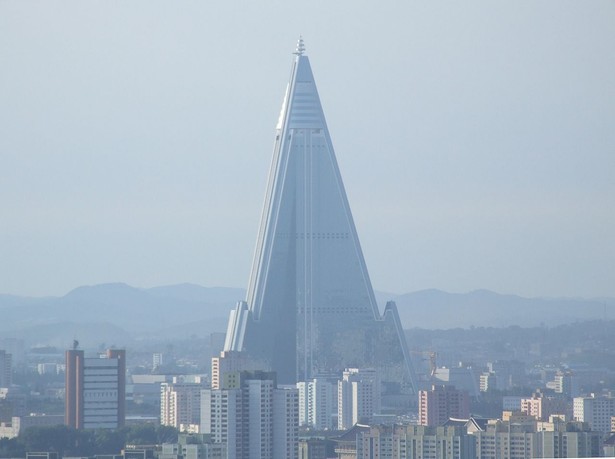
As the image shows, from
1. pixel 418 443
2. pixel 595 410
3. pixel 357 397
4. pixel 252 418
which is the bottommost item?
pixel 418 443

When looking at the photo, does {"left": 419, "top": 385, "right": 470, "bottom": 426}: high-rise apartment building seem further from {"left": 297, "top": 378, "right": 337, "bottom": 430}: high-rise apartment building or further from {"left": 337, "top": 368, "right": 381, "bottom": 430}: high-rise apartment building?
{"left": 297, "top": 378, "right": 337, "bottom": 430}: high-rise apartment building

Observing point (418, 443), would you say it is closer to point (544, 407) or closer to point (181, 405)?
point (181, 405)

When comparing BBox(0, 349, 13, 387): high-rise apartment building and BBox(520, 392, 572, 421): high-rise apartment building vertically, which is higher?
BBox(0, 349, 13, 387): high-rise apartment building

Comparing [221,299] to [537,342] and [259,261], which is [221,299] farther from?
[537,342]

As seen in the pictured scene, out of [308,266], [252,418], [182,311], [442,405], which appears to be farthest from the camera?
[308,266]

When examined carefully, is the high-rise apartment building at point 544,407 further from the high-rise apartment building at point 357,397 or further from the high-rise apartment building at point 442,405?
the high-rise apartment building at point 357,397

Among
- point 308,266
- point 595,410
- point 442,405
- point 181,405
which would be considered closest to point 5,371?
point 181,405

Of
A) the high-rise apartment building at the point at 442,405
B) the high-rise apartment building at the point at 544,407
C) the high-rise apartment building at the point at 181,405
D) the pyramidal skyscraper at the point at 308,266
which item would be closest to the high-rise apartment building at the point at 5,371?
the high-rise apartment building at the point at 181,405

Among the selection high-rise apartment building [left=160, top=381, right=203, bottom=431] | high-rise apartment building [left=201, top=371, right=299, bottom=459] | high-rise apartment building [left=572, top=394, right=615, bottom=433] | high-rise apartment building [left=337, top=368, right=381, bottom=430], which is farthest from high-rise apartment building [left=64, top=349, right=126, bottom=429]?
high-rise apartment building [left=572, top=394, right=615, bottom=433]

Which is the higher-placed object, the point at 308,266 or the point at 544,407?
the point at 308,266
